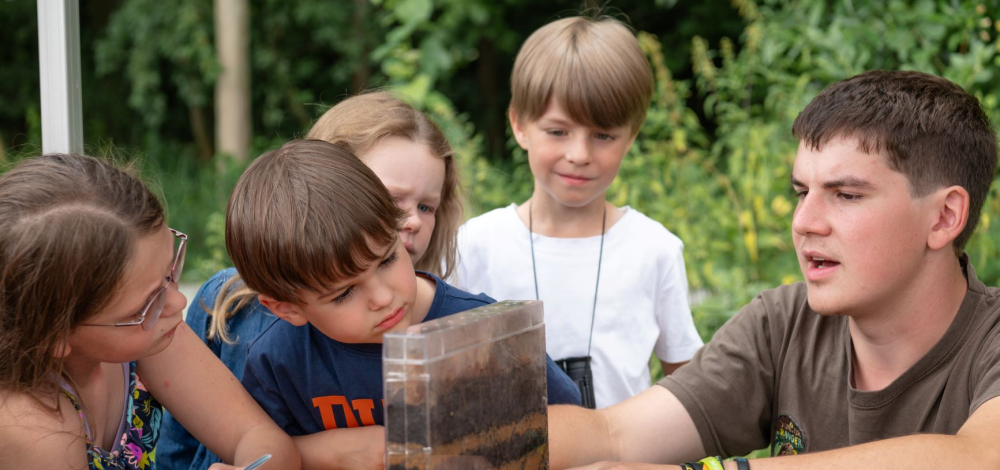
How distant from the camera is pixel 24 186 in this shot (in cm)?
147

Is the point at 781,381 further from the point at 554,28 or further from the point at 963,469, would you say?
the point at 554,28

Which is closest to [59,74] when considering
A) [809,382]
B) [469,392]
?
[469,392]

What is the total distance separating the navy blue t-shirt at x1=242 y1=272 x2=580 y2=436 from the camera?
1721 millimetres

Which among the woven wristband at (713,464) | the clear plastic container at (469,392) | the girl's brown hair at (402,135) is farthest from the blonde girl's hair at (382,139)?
the woven wristband at (713,464)

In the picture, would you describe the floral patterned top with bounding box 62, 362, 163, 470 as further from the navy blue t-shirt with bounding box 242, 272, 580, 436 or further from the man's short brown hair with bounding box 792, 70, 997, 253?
the man's short brown hair with bounding box 792, 70, 997, 253

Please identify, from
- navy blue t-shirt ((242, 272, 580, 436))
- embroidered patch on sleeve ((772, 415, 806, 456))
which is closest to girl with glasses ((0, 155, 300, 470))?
navy blue t-shirt ((242, 272, 580, 436))

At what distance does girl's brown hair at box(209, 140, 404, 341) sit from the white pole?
0.60 m

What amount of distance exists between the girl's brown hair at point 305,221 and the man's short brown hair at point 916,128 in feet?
2.92

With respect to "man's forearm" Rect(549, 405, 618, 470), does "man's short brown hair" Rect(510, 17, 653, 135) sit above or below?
above

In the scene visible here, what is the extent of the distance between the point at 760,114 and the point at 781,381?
337cm

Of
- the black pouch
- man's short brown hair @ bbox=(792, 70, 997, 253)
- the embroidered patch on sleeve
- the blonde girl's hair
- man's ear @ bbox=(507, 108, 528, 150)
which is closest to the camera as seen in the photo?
man's short brown hair @ bbox=(792, 70, 997, 253)

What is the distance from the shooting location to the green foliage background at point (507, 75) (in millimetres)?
3963

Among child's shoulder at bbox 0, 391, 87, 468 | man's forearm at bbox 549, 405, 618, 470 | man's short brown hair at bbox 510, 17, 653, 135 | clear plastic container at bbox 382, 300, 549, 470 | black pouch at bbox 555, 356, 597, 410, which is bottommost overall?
black pouch at bbox 555, 356, 597, 410

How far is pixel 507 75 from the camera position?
9195 mm
